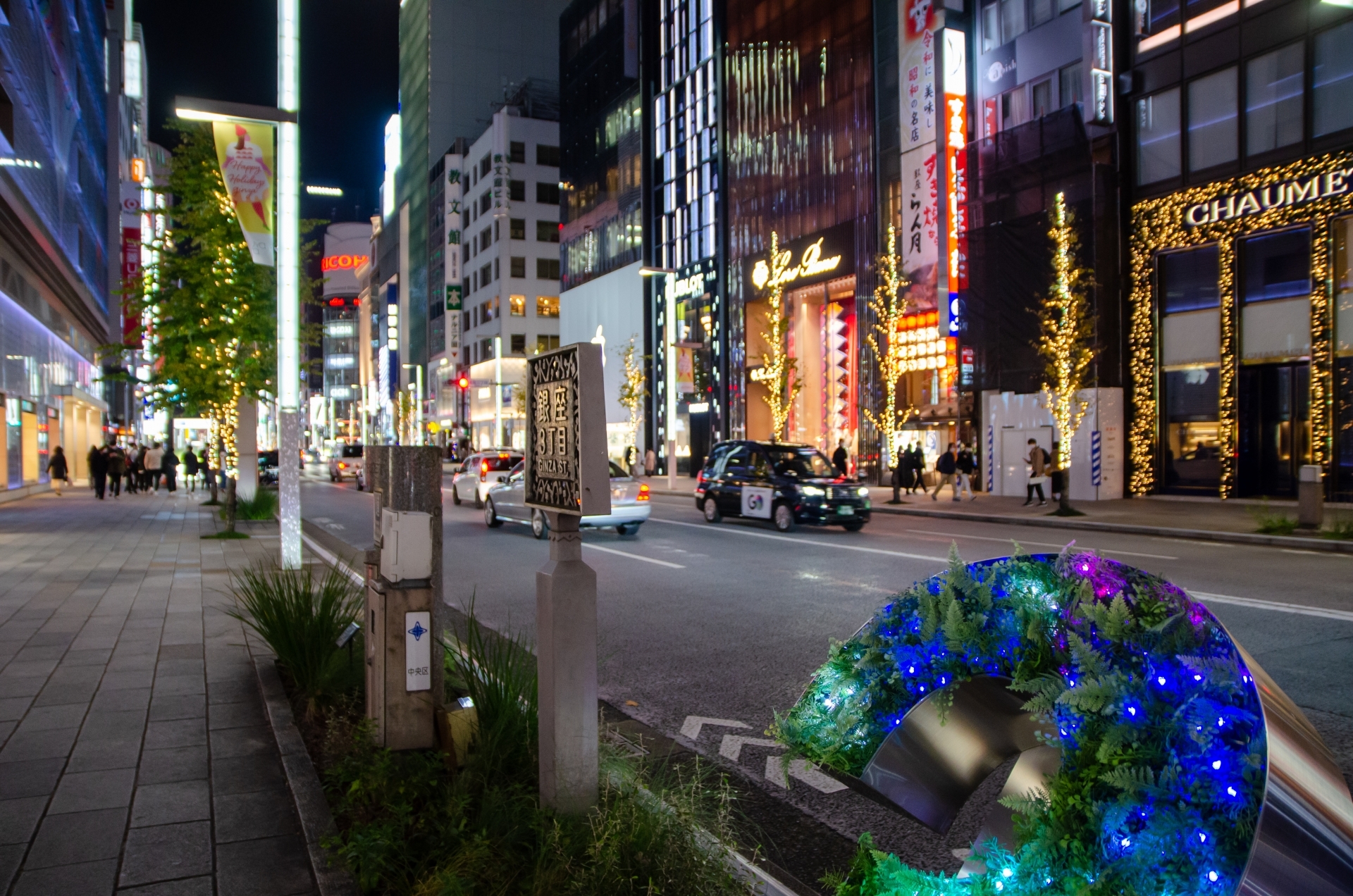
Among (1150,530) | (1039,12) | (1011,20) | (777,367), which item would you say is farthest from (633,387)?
(1150,530)

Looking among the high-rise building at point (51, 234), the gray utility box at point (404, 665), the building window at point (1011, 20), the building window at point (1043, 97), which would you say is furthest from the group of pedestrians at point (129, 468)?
the gray utility box at point (404, 665)

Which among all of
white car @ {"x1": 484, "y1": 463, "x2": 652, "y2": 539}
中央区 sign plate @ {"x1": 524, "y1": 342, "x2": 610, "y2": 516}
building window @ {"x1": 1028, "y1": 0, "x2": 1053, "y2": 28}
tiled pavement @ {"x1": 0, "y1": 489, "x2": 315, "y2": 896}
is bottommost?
tiled pavement @ {"x1": 0, "y1": 489, "x2": 315, "y2": 896}

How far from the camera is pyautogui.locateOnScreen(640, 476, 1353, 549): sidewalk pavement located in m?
16.4

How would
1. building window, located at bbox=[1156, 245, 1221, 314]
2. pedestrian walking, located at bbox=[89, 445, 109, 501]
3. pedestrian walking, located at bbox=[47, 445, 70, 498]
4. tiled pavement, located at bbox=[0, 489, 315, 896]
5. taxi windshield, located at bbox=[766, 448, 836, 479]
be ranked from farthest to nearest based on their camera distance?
pedestrian walking, located at bbox=[47, 445, 70, 498], pedestrian walking, located at bbox=[89, 445, 109, 501], building window, located at bbox=[1156, 245, 1221, 314], taxi windshield, located at bbox=[766, 448, 836, 479], tiled pavement, located at bbox=[0, 489, 315, 896]

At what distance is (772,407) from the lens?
3070cm

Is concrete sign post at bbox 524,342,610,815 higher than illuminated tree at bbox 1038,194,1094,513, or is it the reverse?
illuminated tree at bbox 1038,194,1094,513

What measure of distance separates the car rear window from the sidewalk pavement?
21.1 feet

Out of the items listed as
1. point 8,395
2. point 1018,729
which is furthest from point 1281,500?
point 8,395

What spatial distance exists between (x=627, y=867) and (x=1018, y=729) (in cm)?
125

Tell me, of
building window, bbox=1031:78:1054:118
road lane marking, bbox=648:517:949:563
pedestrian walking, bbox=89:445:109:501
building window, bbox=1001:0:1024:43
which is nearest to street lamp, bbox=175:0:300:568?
road lane marking, bbox=648:517:949:563

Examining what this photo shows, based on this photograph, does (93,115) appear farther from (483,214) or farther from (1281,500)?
(1281,500)

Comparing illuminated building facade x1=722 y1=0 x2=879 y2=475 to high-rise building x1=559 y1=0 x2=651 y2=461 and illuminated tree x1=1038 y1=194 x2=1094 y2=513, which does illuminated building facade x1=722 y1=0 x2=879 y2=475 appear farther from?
high-rise building x1=559 y1=0 x2=651 y2=461

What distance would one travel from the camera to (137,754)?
471 centimetres

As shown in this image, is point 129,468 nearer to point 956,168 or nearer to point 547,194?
point 956,168
